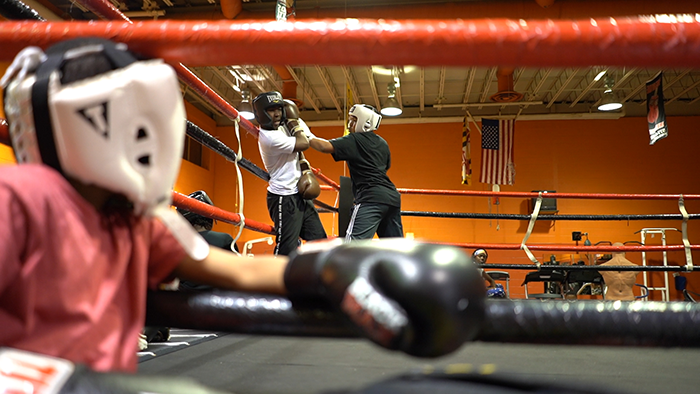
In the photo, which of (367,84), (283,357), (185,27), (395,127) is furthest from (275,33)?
(395,127)

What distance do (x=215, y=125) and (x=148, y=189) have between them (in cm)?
1054

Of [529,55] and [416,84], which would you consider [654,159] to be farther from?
[529,55]

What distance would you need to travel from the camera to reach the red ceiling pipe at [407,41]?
31.7 inches

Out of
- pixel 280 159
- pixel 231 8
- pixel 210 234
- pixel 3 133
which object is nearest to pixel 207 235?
pixel 210 234

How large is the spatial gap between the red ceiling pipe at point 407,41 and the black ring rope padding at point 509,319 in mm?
407

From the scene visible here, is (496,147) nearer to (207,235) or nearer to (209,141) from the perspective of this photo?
(207,235)

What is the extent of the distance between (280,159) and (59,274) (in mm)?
2475

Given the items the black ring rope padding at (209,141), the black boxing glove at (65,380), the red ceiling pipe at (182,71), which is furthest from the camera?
the black ring rope padding at (209,141)

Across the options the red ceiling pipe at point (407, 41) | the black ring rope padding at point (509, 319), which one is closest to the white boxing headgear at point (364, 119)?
the red ceiling pipe at point (407, 41)

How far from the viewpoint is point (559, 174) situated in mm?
9609

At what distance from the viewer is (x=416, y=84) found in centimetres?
920

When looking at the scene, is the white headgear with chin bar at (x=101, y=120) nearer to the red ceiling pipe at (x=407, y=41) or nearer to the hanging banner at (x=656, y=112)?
the red ceiling pipe at (x=407, y=41)

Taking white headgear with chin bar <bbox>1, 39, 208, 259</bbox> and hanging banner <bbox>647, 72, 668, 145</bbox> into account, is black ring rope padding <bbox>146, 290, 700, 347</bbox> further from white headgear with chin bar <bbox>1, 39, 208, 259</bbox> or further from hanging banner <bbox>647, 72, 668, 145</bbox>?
hanging banner <bbox>647, 72, 668, 145</bbox>

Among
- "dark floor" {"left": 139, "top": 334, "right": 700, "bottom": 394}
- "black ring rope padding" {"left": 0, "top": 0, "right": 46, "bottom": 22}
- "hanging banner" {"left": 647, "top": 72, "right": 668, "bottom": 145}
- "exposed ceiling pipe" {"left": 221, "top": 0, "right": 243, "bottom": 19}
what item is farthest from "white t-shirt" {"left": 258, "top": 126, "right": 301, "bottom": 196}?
"hanging banner" {"left": 647, "top": 72, "right": 668, "bottom": 145}
